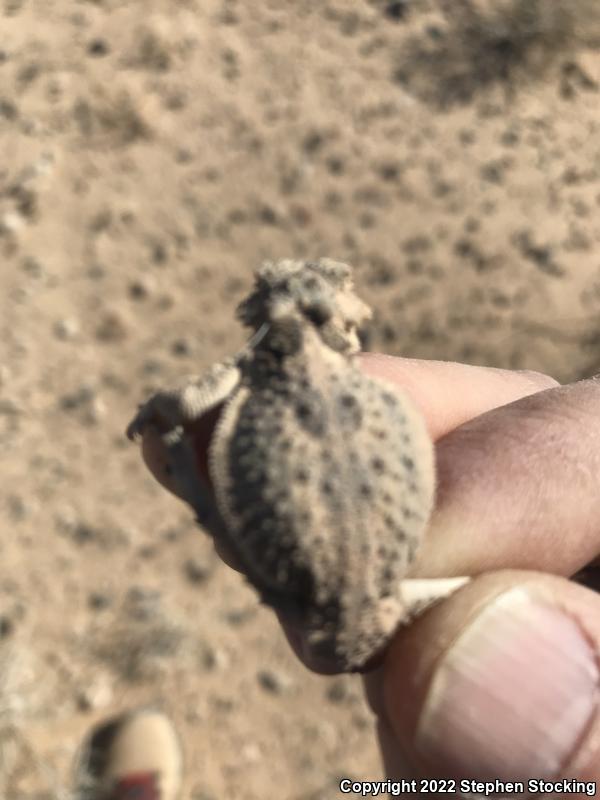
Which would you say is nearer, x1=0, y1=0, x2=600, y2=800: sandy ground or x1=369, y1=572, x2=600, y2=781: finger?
x1=369, y1=572, x2=600, y2=781: finger

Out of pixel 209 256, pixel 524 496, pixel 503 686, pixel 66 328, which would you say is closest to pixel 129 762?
pixel 503 686

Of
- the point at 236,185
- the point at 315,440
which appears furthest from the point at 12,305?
Answer: the point at 315,440

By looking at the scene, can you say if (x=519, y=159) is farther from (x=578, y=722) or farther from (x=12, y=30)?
(x=578, y=722)

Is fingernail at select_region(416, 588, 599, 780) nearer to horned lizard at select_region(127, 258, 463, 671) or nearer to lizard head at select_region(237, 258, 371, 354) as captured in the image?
horned lizard at select_region(127, 258, 463, 671)

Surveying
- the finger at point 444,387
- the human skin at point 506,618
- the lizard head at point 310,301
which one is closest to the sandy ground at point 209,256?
the human skin at point 506,618

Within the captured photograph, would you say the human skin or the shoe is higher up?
the human skin

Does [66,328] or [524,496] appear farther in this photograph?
[66,328]

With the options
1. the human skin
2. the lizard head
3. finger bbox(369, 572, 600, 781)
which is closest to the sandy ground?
the human skin

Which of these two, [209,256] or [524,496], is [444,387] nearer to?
[524,496]
